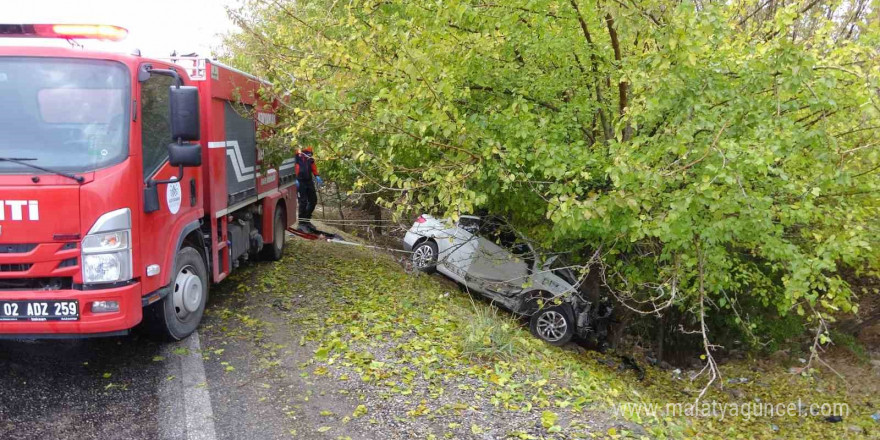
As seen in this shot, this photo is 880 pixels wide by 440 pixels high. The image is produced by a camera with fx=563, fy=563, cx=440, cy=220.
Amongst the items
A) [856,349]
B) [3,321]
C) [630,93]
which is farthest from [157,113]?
[856,349]

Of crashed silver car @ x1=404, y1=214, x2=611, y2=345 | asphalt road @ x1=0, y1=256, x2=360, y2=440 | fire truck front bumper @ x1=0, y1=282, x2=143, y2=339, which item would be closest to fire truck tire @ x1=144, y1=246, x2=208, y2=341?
asphalt road @ x1=0, y1=256, x2=360, y2=440

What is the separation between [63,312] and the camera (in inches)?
153

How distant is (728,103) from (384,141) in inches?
142

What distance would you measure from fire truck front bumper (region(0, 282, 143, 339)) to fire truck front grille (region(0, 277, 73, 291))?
0.22ft

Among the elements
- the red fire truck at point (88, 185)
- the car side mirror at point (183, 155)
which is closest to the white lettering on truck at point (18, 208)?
the red fire truck at point (88, 185)

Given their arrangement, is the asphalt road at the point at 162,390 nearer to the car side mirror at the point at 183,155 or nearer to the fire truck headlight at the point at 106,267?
the fire truck headlight at the point at 106,267

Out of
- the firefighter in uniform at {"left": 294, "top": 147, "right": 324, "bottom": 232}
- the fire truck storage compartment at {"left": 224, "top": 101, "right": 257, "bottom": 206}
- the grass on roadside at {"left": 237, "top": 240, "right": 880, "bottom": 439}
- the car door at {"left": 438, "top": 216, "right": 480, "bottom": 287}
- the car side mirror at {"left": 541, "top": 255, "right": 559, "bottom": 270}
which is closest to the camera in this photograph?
the grass on roadside at {"left": 237, "top": 240, "right": 880, "bottom": 439}

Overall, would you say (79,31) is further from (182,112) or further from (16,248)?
(16,248)

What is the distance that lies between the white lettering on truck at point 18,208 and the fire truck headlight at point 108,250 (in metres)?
0.37

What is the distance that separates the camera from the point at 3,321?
12.6 ft

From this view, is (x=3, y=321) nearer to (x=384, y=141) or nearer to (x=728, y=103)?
(x=384, y=141)

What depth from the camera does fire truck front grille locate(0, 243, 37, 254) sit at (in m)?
3.84

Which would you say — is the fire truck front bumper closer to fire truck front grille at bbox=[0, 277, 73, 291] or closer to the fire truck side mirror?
fire truck front grille at bbox=[0, 277, 73, 291]

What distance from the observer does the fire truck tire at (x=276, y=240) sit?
851 centimetres
